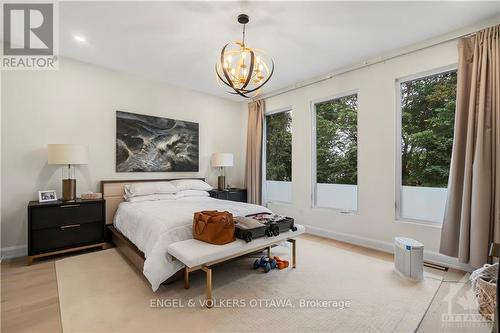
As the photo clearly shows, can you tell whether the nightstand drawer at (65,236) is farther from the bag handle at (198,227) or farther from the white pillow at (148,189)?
the bag handle at (198,227)

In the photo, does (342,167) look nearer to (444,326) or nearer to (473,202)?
(473,202)

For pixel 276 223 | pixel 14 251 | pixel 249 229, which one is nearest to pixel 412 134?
pixel 276 223

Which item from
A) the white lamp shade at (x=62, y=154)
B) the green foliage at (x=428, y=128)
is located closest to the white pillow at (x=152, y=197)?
the white lamp shade at (x=62, y=154)

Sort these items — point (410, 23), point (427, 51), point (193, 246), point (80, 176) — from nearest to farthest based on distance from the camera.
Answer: point (193, 246), point (410, 23), point (427, 51), point (80, 176)

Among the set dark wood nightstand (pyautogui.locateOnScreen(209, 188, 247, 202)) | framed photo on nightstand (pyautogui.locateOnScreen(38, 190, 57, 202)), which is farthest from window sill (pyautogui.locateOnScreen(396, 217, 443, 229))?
framed photo on nightstand (pyautogui.locateOnScreen(38, 190, 57, 202))

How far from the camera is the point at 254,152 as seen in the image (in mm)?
5297

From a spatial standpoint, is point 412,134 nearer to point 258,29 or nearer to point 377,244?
point 377,244

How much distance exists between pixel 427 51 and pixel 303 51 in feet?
5.13

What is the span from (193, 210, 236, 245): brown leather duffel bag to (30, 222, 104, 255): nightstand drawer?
6.36 ft

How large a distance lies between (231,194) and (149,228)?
2.53 m

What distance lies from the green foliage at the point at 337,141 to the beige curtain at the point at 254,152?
1287 mm

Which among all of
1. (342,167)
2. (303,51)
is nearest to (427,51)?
(303,51)

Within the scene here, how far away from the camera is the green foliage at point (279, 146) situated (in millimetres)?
4922

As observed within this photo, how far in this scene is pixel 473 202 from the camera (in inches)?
99.9
